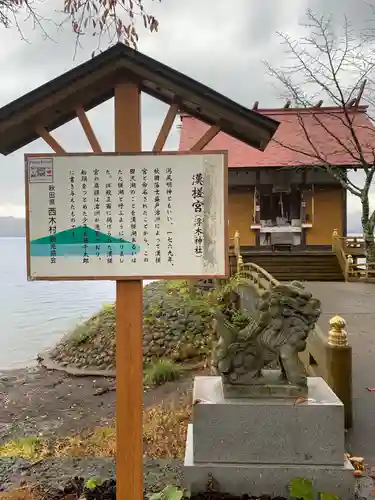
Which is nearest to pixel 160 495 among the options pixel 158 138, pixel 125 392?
pixel 125 392

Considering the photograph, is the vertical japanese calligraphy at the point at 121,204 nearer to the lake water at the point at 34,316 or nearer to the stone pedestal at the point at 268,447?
the stone pedestal at the point at 268,447

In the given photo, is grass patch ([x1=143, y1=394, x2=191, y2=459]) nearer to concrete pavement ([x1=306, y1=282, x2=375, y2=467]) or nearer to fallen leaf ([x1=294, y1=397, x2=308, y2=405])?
fallen leaf ([x1=294, y1=397, x2=308, y2=405])

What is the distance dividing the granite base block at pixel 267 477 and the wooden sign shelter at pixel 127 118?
2.73 ft

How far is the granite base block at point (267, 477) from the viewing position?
13.1 ft

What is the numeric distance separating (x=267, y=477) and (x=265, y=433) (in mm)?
368

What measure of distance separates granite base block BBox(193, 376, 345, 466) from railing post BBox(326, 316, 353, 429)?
125 centimetres

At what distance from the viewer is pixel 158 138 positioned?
321 cm

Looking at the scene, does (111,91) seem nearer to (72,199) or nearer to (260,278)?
(72,199)

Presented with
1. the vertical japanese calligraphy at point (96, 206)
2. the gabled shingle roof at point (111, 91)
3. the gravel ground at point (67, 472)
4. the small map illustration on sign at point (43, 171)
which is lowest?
the gravel ground at point (67, 472)

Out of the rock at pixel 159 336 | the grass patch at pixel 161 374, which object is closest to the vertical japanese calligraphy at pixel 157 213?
the grass patch at pixel 161 374

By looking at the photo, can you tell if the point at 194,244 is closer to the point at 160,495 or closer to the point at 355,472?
the point at 160,495

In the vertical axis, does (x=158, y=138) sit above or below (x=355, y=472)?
above

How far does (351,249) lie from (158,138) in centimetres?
1659

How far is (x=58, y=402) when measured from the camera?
1172 centimetres
